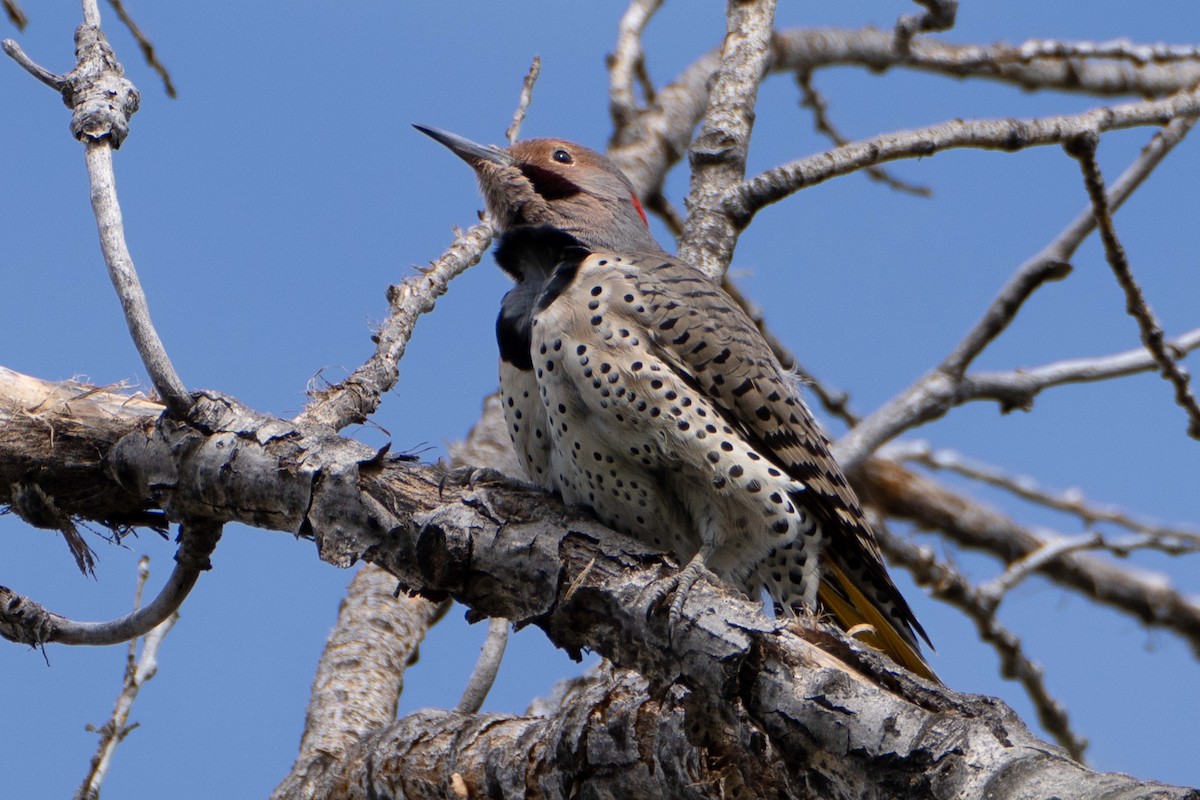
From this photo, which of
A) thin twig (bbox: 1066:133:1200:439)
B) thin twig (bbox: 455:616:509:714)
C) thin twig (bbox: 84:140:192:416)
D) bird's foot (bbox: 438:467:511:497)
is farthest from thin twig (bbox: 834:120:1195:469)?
thin twig (bbox: 84:140:192:416)

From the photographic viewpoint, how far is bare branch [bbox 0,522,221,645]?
3.62m

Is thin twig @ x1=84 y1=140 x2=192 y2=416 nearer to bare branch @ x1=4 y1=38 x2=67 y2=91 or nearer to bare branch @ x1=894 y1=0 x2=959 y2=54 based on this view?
bare branch @ x1=4 y1=38 x2=67 y2=91

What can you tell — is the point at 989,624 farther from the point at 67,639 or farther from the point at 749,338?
the point at 67,639

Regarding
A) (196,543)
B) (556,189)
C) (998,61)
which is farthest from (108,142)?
(998,61)

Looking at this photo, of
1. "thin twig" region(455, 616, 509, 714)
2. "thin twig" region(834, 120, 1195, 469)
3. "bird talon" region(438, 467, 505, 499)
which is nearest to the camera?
"bird talon" region(438, 467, 505, 499)

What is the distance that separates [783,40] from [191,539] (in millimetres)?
4977

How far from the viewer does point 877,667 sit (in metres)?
2.62

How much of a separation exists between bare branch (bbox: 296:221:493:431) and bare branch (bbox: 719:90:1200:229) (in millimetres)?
1153

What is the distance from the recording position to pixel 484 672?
14.3 feet

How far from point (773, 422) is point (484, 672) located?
4.49ft

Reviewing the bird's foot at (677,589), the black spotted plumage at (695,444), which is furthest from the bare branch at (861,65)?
the bird's foot at (677,589)

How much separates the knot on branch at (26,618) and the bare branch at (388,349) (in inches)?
37.5

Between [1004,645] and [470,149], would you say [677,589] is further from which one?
[1004,645]

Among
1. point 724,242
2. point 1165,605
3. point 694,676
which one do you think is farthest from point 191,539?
point 1165,605
